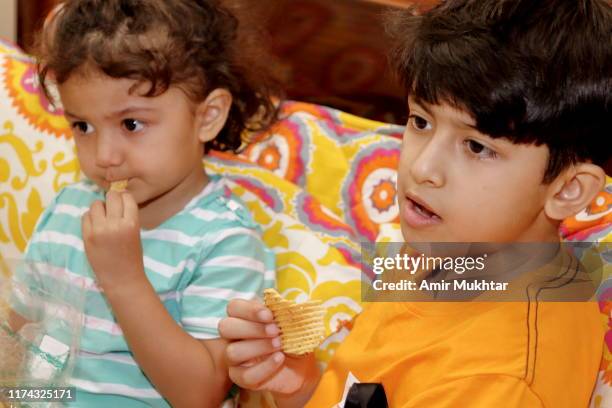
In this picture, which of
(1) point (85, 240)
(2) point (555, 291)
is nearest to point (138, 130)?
(1) point (85, 240)

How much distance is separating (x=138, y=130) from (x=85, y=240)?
0.18 metres

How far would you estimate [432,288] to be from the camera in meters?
1.10

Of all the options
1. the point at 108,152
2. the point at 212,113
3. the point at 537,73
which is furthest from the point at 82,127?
the point at 537,73

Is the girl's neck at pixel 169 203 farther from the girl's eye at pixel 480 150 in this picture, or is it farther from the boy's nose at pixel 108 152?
the girl's eye at pixel 480 150

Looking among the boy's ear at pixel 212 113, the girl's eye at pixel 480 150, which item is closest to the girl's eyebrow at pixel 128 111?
the boy's ear at pixel 212 113

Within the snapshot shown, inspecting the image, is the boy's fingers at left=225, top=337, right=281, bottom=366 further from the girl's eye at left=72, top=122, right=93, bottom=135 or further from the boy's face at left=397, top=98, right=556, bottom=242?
the girl's eye at left=72, top=122, right=93, bottom=135

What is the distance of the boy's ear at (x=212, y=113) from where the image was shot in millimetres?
1298

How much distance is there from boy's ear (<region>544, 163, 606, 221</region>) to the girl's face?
56 cm

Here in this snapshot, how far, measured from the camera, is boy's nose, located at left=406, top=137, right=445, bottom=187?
37.5 inches

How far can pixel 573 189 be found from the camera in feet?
3.23

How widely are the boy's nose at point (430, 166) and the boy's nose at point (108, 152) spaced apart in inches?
18.4

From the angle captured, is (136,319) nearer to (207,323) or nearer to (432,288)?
(207,323)

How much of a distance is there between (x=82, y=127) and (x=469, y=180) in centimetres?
61

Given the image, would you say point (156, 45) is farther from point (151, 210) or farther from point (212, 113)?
point (151, 210)
